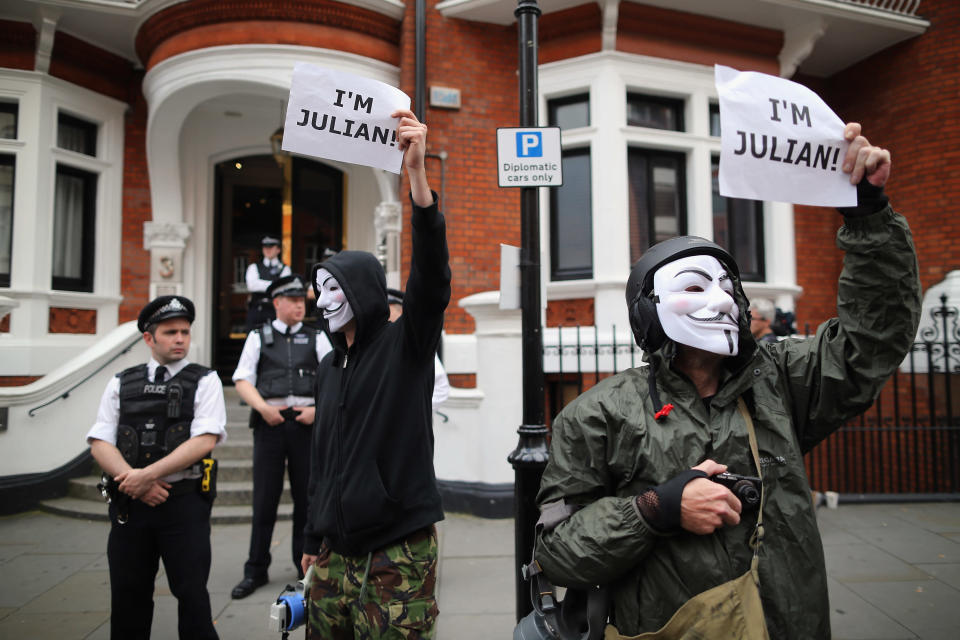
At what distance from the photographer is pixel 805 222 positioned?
8852 millimetres

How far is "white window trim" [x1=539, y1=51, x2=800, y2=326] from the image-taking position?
7.20 m

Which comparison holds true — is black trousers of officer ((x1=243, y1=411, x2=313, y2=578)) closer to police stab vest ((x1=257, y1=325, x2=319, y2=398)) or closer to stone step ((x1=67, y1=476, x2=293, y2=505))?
police stab vest ((x1=257, y1=325, x2=319, y2=398))

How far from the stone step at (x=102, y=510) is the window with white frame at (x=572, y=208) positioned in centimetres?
418

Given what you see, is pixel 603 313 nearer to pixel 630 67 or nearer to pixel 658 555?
pixel 630 67

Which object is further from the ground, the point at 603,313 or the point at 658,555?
the point at 603,313

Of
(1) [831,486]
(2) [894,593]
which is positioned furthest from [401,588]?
(1) [831,486]

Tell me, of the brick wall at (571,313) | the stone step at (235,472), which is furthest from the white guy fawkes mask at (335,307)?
the brick wall at (571,313)

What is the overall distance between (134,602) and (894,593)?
15.0 feet

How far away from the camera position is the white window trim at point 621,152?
7.20 m

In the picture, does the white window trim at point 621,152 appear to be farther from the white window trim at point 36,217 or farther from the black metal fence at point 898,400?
the white window trim at point 36,217

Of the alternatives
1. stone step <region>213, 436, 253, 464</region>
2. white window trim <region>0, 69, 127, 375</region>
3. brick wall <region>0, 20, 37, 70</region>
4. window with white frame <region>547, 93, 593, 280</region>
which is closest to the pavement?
stone step <region>213, 436, 253, 464</region>

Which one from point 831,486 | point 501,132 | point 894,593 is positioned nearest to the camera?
point 501,132

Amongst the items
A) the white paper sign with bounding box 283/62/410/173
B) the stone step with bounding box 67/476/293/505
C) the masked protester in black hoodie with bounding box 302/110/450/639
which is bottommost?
the stone step with bounding box 67/476/293/505

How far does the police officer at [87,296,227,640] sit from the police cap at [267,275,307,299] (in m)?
1.44
